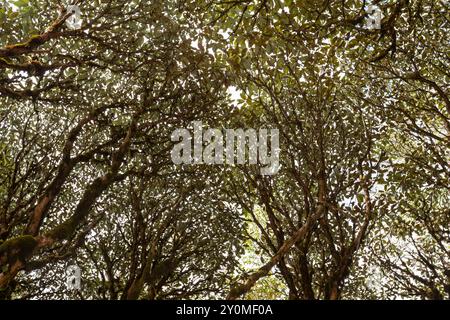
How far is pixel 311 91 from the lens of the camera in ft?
36.6

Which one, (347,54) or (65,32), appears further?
(347,54)

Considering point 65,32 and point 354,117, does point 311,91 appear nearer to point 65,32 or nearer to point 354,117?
point 354,117

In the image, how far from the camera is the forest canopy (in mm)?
8359

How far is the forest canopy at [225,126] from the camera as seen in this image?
8.36 m

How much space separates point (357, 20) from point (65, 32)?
6.31 meters

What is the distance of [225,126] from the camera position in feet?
39.7

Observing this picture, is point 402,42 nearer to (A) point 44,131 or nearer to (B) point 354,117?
(B) point 354,117

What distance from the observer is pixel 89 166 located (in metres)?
13.9

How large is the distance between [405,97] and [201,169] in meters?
7.08

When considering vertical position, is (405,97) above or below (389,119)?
above
